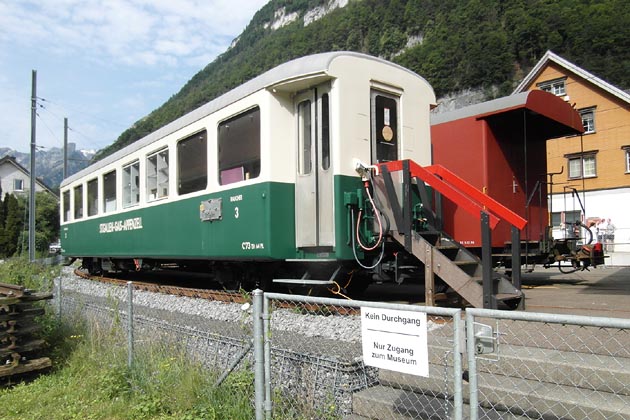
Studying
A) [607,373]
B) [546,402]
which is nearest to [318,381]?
[546,402]

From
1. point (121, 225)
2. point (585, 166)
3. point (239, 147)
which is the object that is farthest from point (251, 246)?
point (585, 166)

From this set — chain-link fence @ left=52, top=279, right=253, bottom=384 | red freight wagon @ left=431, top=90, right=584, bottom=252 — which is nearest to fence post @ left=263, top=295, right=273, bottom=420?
chain-link fence @ left=52, top=279, right=253, bottom=384

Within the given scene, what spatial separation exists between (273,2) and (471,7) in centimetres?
8793

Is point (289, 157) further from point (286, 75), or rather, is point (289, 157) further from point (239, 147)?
point (286, 75)

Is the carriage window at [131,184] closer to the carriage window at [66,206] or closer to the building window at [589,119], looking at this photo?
the carriage window at [66,206]

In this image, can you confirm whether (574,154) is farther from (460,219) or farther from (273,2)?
(273,2)

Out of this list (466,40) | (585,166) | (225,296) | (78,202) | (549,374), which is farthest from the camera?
(466,40)

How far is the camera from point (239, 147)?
7.62 metres

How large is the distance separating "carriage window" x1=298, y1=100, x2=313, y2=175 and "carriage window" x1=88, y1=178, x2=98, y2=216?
836cm

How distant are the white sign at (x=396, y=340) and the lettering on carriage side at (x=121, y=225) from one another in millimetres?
8398

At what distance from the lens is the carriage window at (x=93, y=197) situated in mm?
13633

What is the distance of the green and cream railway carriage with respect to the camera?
666cm

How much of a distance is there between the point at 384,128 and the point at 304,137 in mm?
1102

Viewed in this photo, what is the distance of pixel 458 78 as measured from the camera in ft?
198
